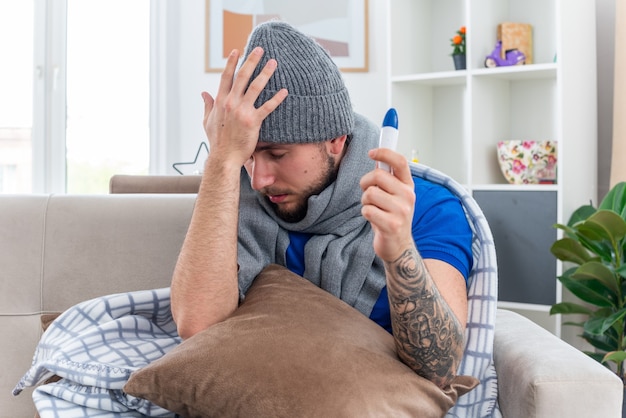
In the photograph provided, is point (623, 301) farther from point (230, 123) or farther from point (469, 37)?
point (230, 123)

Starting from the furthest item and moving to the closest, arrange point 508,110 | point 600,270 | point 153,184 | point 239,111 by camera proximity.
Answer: point 508,110 < point 600,270 < point 153,184 < point 239,111

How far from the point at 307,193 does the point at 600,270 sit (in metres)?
1.54

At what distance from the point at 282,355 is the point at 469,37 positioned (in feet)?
8.22

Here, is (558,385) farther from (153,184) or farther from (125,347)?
(153,184)

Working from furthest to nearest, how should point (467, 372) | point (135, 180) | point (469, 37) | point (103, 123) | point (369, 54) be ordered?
1. point (103, 123)
2. point (369, 54)
3. point (469, 37)
4. point (135, 180)
5. point (467, 372)

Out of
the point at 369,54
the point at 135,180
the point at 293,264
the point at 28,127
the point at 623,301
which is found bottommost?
the point at 623,301

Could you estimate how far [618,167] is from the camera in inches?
123

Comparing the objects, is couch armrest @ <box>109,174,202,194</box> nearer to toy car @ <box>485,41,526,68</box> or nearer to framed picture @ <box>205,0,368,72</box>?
toy car @ <box>485,41,526,68</box>

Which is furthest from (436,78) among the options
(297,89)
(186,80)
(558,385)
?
(558,385)

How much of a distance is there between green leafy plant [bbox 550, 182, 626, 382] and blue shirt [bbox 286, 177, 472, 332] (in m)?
1.27

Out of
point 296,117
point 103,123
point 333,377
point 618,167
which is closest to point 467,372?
point 333,377

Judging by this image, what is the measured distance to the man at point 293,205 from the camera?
4.69 feet

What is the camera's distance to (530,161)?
10.7 feet

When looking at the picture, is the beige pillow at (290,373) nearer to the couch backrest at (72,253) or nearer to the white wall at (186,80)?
the couch backrest at (72,253)
